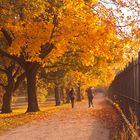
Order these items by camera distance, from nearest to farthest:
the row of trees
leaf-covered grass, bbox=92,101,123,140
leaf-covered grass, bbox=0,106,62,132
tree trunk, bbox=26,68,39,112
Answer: leaf-covered grass, bbox=92,101,123,140 → leaf-covered grass, bbox=0,106,62,132 → the row of trees → tree trunk, bbox=26,68,39,112

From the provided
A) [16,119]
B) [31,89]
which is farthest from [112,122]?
[31,89]

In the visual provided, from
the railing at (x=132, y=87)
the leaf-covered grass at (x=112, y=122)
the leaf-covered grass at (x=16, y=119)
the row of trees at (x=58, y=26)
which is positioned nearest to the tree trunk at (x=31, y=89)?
the row of trees at (x=58, y=26)

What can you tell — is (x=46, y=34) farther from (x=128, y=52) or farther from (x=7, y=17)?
(x=128, y=52)

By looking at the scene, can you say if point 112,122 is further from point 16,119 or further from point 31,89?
point 31,89

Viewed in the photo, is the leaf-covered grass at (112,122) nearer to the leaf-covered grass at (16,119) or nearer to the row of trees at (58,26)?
the leaf-covered grass at (16,119)

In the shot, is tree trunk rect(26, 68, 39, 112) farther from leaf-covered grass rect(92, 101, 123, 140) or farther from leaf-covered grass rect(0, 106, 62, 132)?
leaf-covered grass rect(92, 101, 123, 140)

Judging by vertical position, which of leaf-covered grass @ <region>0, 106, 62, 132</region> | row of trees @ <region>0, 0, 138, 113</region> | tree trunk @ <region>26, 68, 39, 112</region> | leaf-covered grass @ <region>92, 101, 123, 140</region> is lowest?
leaf-covered grass @ <region>0, 106, 62, 132</region>

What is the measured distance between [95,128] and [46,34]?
976cm

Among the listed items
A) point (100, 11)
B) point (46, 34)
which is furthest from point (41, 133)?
point (100, 11)

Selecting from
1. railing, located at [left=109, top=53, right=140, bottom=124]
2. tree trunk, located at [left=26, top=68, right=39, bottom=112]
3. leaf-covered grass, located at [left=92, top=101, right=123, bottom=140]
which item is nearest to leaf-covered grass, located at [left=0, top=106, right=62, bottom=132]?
leaf-covered grass, located at [left=92, top=101, right=123, bottom=140]

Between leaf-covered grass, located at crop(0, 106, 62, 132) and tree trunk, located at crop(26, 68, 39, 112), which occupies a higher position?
tree trunk, located at crop(26, 68, 39, 112)

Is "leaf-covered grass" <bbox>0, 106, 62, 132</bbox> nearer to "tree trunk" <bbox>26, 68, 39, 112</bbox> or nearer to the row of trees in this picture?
the row of trees

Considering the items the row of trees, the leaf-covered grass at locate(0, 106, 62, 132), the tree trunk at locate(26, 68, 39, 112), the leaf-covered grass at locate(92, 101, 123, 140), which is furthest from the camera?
the tree trunk at locate(26, 68, 39, 112)

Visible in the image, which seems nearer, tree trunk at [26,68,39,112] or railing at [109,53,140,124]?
railing at [109,53,140,124]
